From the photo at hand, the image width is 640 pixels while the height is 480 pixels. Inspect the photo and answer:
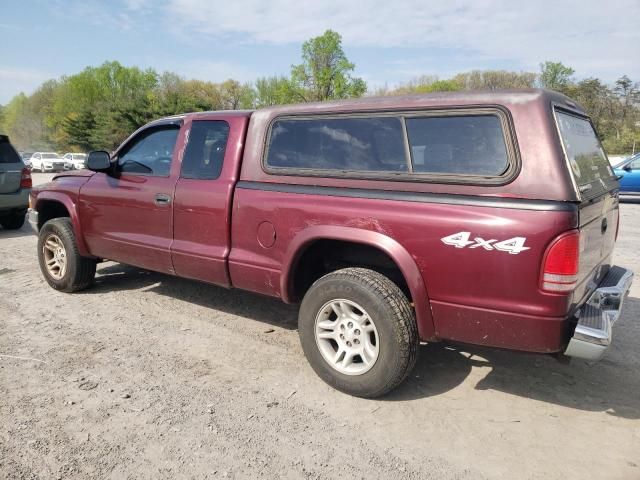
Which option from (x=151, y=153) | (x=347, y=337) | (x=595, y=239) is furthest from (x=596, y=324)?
(x=151, y=153)

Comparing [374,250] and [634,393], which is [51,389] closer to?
[374,250]

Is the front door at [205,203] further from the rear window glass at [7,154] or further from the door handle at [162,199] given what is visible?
the rear window glass at [7,154]

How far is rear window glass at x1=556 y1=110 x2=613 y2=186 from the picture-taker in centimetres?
289

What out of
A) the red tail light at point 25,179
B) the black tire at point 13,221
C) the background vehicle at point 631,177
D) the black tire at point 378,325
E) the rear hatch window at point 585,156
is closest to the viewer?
the rear hatch window at point 585,156

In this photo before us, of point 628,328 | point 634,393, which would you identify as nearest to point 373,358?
point 634,393

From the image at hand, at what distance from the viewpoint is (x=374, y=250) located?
3.38 metres

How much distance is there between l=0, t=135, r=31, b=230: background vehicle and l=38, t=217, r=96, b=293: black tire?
4.33 meters

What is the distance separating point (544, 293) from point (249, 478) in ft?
5.77

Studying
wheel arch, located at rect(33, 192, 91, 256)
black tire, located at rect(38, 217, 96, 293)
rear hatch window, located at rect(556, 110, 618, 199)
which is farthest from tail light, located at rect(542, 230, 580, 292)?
black tire, located at rect(38, 217, 96, 293)

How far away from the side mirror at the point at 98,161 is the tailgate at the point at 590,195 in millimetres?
3829

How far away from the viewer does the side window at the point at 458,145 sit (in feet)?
9.13

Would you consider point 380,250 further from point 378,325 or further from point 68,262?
point 68,262

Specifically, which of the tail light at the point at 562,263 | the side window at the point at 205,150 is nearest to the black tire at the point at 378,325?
the tail light at the point at 562,263

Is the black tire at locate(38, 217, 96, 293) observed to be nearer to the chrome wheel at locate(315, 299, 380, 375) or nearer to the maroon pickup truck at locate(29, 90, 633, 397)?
the maroon pickup truck at locate(29, 90, 633, 397)
